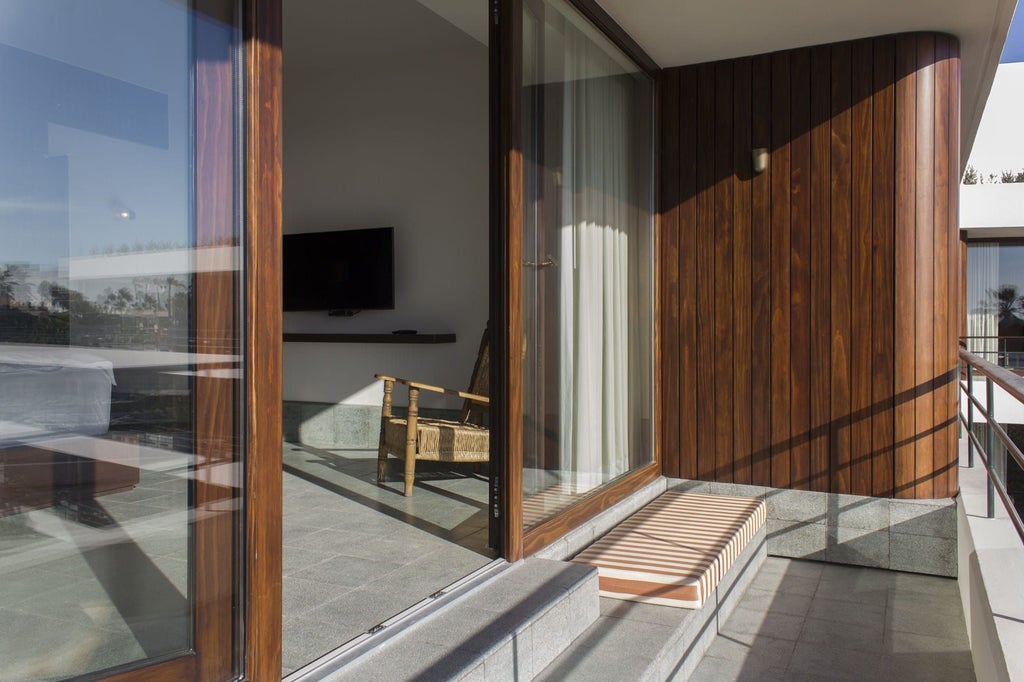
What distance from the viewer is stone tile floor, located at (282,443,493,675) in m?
2.43

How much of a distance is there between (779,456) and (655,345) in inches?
35.3

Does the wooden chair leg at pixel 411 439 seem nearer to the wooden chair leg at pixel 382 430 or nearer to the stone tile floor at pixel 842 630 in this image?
the wooden chair leg at pixel 382 430

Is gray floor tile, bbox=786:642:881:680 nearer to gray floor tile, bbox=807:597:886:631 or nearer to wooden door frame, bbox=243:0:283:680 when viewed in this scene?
gray floor tile, bbox=807:597:886:631

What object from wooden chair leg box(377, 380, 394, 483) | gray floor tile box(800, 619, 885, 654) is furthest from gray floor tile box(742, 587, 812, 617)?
wooden chair leg box(377, 380, 394, 483)

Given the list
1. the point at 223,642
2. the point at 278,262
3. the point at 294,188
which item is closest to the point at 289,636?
the point at 223,642

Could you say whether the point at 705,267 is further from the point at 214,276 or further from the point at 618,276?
the point at 214,276

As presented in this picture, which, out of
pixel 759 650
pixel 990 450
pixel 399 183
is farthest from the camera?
pixel 399 183

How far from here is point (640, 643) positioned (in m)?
2.77

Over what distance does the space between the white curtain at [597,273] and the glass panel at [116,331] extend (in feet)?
6.86

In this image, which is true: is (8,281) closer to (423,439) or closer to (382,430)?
(423,439)

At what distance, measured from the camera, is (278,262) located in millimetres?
1870

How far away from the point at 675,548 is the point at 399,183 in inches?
127

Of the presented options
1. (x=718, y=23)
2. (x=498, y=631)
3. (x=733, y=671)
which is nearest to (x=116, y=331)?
(x=498, y=631)

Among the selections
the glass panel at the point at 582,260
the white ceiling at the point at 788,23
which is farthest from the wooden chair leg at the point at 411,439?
the white ceiling at the point at 788,23
